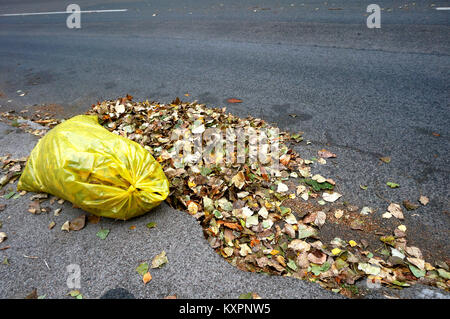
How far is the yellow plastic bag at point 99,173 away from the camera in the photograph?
210 cm

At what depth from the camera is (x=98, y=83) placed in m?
5.50

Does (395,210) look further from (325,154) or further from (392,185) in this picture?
(325,154)

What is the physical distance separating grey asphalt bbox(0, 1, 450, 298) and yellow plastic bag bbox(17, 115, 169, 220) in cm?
24

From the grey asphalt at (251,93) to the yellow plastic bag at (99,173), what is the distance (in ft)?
0.80

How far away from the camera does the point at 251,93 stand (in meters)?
4.47

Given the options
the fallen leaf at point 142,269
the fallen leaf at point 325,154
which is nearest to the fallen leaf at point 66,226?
A: the fallen leaf at point 142,269

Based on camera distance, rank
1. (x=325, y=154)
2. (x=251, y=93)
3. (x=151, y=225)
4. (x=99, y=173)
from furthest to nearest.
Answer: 1. (x=251, y=93)
2. (x=325, y=154)
3. (x=151, y=225)
4. (x=99, y=173)

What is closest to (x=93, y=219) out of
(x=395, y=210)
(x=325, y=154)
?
(x=325, y=154)

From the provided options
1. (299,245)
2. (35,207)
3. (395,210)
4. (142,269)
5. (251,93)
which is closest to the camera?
(142,269)

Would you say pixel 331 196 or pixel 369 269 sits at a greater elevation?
pixel 331 196

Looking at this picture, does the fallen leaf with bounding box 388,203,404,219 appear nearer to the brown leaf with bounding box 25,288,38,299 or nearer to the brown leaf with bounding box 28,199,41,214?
the brown leaf with bounding box 25,288,38,299

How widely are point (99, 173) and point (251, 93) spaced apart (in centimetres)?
300

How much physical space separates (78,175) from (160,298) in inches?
43.2

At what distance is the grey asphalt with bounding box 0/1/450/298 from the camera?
2.01 metres
